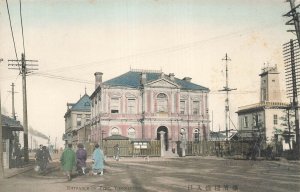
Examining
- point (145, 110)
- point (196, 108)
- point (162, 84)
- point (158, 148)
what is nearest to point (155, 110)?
point (145, 110)

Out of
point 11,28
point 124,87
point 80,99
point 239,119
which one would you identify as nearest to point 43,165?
point 11,28

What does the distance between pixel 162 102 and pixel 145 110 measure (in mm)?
2458

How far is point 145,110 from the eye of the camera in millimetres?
50844

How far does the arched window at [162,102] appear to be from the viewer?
51.6 meters

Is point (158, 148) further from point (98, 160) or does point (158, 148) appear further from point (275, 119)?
point (98, 160)

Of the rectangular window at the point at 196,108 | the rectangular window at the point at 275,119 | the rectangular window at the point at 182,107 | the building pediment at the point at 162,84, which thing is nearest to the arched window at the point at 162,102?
the building pediment at the point at 162,84

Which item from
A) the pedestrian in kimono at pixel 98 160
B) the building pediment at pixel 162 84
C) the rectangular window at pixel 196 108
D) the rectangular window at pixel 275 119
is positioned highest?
the building pediment at pixel 162 84

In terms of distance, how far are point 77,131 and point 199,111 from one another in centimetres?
2822

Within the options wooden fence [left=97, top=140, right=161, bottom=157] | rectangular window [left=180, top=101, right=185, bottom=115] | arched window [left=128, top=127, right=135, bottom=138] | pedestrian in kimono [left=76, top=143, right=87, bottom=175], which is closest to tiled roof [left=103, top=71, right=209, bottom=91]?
rectangular window [left=180, top=101, right=185, bottom=115]

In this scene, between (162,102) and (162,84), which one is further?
(162,102)

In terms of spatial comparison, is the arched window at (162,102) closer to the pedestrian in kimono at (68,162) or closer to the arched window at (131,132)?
the arched window at (131,132)

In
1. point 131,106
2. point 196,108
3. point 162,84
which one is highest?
point 162,84

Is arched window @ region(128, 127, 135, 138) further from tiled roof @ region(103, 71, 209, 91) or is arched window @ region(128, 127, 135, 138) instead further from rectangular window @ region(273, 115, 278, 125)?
rectangular window @ region(273, 115, 278, 125)

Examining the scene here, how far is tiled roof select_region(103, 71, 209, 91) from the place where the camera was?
2032 inches
